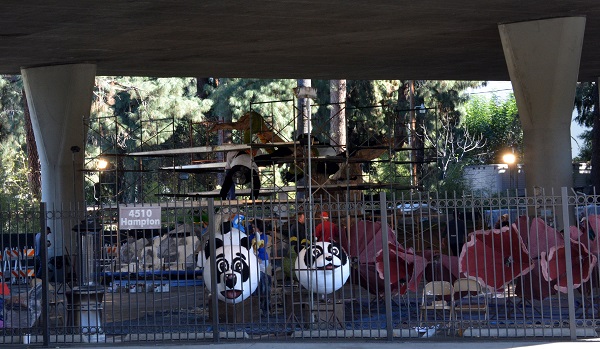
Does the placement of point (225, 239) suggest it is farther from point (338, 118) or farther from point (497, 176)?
point (497, 176)

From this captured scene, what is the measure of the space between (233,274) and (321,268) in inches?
48.1

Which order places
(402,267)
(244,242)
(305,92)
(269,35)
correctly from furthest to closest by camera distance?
1. (269,35)
2. (305,92)
3. (244,242)
4. (402,267)

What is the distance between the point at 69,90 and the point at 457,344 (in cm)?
1514

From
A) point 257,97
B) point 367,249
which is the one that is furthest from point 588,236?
point 257,97

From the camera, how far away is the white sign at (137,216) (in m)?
13.1

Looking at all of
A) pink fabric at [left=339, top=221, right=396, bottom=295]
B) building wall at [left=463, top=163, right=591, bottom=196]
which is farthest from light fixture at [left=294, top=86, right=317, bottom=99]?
building wall at [left=463, top=163, right=591, bottom=196]

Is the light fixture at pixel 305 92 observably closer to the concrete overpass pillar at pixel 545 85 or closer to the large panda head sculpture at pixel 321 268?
the large panda head sculpture at pixel 321 268

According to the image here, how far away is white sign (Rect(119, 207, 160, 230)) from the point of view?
1305 centimetres

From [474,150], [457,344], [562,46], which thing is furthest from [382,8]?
[474,150]

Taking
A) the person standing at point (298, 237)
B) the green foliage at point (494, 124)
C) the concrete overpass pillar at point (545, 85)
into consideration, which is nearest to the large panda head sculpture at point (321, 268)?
the person standing at point (298, 237)

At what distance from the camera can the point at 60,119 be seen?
81.9 ft

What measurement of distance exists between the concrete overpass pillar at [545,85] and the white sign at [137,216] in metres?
10.0

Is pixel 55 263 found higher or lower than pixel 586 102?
lower

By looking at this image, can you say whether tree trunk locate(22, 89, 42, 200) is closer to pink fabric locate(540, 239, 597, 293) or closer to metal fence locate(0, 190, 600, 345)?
metal fence locate(0, 190, 600, 345)
